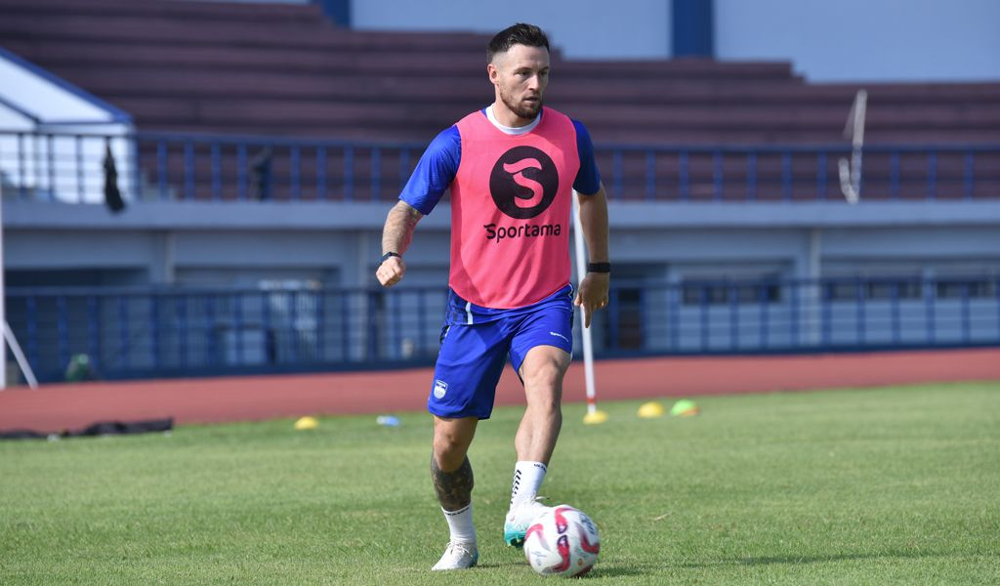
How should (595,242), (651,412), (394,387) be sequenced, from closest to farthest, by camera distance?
(595,242) < (651,412) < (394,387)

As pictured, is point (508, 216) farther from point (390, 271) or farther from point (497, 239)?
point (390, 271)

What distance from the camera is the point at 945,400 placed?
1328cm

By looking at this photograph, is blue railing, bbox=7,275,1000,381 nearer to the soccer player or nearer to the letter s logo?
the soccer player

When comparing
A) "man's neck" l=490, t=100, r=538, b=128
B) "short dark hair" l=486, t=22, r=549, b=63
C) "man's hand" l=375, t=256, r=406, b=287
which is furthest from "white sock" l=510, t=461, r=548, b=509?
"short dark hair" l=486, t=22, r=549, b=63

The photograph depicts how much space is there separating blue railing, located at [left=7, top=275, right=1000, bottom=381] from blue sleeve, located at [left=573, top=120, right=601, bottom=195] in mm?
12224

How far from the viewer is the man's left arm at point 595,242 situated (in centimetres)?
496

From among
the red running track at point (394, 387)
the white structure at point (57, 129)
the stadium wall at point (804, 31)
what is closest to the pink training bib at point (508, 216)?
the red running track at point (394, 387)

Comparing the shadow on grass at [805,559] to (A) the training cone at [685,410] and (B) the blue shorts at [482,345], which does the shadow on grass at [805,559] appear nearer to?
(B) the blue shorts at [482,345]

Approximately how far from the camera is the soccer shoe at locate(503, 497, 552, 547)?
174 inches

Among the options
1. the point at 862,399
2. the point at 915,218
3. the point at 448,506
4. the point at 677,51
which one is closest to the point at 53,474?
the point at 448,506

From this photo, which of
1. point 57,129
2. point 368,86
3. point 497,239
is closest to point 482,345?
point 497,239

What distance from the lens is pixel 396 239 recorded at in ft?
15.1

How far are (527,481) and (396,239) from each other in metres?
0.87

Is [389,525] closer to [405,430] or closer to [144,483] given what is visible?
[144,483]
